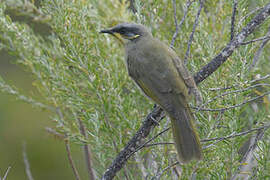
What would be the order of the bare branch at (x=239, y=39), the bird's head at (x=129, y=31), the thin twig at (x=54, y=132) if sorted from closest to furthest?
the bare branch at (x=239, y=39) < the thin twig at (x=54, y=132) < the bird's head at (x=129, y=31)

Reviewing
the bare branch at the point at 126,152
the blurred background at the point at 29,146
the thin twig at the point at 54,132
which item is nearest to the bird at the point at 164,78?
the bare branch at the point at 126,152

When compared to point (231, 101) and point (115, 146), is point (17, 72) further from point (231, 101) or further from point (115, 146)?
point (231, 101)

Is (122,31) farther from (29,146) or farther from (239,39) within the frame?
(29,146)

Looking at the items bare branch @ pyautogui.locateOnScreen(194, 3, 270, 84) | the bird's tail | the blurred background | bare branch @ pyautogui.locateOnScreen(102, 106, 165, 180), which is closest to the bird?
the bird's tail

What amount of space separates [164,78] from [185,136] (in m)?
0.39

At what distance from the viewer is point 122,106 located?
1.72 metres

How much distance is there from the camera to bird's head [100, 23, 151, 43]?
199cm

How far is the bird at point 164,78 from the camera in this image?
1567 millimetres

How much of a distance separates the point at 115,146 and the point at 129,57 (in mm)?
573

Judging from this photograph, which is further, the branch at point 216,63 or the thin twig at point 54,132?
the thin twig at point 54,132

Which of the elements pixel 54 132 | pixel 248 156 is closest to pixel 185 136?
pixel 248 156

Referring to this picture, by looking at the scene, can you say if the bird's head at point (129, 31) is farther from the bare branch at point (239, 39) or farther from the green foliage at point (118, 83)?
the bare branch at point (239, 39)

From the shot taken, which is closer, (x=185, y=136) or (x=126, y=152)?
→ (x=126, y=152)

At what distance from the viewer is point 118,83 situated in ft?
5.86
